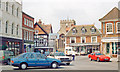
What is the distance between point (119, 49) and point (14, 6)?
2040 centimetres

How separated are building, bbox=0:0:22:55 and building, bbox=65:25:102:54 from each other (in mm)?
23989

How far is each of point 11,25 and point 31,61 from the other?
51.4 feet

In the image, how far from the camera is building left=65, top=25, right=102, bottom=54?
52.8 metres

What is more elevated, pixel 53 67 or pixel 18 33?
pixel 18 33

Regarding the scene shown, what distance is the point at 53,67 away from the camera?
16.1m

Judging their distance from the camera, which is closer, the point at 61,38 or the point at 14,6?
the point at 14,6

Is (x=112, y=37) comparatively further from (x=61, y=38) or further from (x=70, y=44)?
(x=61, y=38)

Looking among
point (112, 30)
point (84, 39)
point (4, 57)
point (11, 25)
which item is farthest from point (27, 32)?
point (84, 39)

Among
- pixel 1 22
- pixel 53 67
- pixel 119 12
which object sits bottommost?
pixel 53 67

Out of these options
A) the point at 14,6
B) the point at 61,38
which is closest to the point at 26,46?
the point at 14,6

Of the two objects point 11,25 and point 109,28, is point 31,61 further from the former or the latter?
point 109,28

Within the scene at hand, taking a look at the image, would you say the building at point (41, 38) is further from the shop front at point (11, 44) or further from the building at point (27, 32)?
the shop front at point (11, 44)

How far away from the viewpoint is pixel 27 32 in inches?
1490

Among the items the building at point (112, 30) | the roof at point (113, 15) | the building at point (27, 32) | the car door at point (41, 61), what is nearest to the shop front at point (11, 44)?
the building at point (27, 32)
